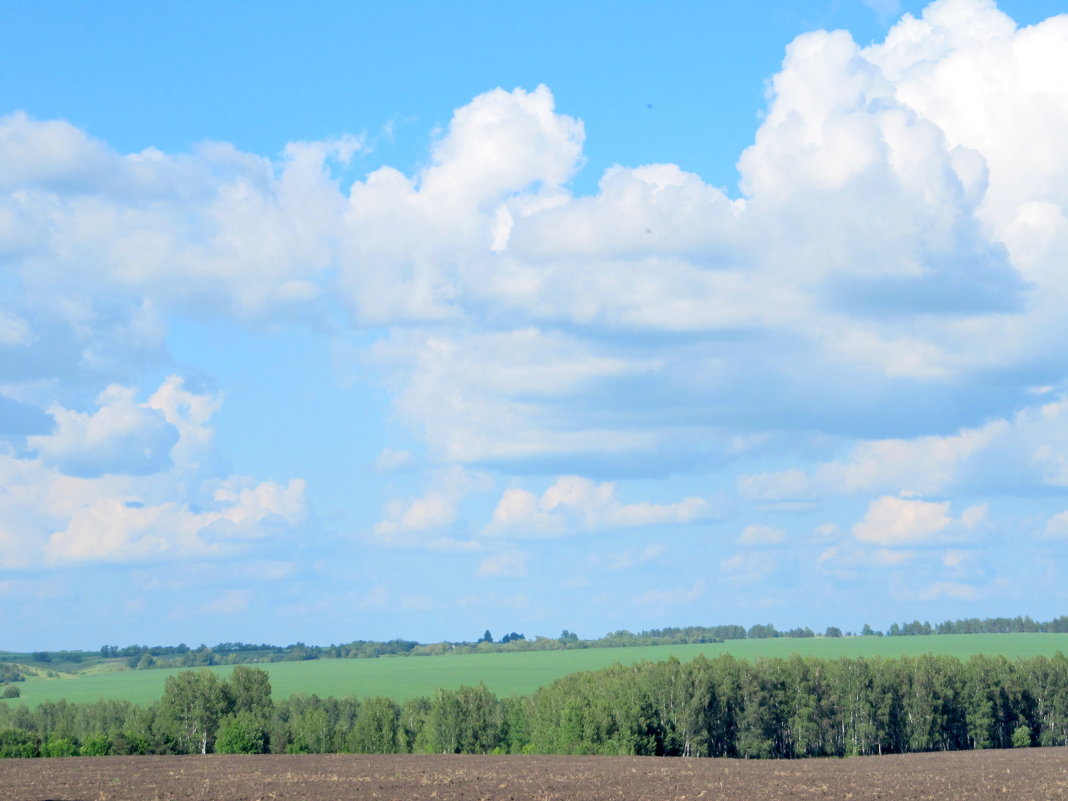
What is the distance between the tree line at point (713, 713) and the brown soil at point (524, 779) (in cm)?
2155

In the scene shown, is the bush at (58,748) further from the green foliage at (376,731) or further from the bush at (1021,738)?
the bush at (1021,738)

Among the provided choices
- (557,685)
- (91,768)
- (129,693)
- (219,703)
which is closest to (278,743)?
(219,703)

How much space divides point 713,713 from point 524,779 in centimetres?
4785

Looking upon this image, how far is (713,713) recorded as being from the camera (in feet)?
333

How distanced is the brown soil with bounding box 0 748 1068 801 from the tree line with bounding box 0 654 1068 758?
21554 millimetres

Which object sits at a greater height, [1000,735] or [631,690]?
[631,690]

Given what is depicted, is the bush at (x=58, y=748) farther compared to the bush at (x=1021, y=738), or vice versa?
the bush at (x=1021, y=738)

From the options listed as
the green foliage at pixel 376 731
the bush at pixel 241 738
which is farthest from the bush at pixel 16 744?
the green foliage at pixel 376 731

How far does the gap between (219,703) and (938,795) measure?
2884 inches

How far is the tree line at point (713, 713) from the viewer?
326 ft

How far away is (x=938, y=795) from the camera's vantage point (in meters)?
50.5

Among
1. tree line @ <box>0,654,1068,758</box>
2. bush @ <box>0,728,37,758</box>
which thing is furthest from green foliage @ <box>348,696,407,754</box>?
bush @ <box>0,728,37,758</box>

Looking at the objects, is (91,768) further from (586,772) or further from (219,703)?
(219,703)

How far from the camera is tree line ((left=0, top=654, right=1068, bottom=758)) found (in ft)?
326
